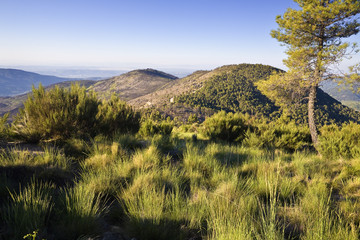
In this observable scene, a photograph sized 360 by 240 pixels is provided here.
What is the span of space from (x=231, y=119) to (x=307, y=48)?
224 inches

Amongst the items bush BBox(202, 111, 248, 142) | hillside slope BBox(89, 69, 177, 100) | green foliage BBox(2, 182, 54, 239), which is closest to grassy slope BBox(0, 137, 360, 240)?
green foliage BBox(2, 182, 54, 239)

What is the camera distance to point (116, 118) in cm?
674

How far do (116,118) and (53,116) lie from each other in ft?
7.81

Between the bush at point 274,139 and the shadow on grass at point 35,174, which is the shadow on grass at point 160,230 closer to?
the shadow on grass at point 35,174

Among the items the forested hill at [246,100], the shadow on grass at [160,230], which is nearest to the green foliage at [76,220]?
the shadow on grass at [160,230]

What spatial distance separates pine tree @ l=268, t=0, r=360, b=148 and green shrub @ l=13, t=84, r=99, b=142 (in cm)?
998

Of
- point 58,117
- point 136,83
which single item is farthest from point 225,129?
point 136,83

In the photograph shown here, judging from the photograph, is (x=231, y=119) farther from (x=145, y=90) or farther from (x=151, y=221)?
(x=145, y=90)

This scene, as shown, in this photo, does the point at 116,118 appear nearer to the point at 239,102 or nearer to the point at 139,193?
the point at 139,193

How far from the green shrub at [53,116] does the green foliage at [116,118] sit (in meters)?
0.62

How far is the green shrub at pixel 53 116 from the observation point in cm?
459

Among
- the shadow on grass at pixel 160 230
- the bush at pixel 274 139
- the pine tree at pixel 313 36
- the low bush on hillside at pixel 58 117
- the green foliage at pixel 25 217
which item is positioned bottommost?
the bush at pixel 274 139

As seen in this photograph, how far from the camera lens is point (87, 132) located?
545cm

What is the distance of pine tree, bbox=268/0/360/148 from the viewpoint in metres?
9.40
